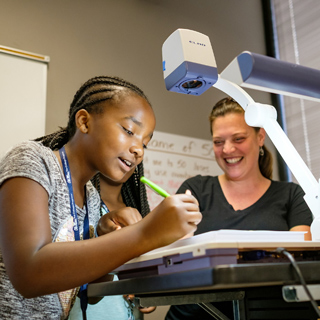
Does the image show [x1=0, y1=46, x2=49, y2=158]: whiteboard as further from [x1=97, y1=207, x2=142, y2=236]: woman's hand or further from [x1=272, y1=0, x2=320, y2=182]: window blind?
[x1=272, y1=0, x2=320, y2=182]: window blind

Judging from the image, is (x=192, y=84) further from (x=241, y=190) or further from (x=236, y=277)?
(x=241, y=190)

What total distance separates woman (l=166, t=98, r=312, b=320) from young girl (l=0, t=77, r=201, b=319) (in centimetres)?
59

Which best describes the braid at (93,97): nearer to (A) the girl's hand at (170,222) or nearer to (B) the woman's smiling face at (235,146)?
(A) the girl's hand at (170,222)

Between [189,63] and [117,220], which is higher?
[189,63]

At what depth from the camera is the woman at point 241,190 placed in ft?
4.83

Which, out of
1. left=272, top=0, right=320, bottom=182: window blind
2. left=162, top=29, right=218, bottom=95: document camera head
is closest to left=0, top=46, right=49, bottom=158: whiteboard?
left=162, top=29, right=218, bottom=95: document camera head

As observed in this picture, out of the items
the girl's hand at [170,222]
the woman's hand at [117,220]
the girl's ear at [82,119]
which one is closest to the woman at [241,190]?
the woman's hand at [117,220]

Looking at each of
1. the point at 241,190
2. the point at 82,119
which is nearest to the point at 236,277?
the point at 82,119

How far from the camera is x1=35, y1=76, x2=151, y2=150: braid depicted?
1059 millimetres

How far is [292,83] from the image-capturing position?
0.68 m

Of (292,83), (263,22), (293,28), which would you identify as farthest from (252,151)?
(263,22)

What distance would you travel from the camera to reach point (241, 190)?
1638 millimetres

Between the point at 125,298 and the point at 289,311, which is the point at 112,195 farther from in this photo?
the point at 289,311

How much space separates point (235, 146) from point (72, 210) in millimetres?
941
